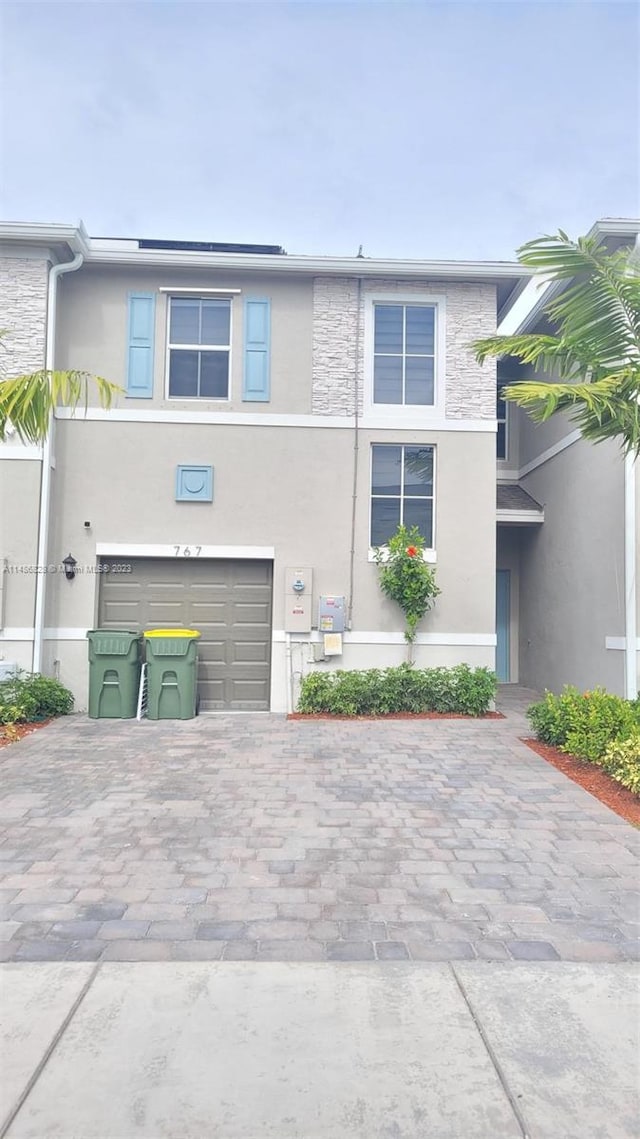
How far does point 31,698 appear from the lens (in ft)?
24.7

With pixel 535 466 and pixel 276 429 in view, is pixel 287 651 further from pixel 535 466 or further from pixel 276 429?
pixel 535 466

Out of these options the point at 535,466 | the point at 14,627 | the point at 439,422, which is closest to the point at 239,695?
the point at 14,627

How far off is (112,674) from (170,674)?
759mm

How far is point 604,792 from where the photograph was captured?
527 centimetres

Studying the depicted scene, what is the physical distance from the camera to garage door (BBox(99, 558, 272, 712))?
28.4 feet

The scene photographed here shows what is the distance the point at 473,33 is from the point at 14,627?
29.7 ft

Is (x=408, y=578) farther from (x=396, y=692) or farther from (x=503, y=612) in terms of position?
(x=503, y=612)

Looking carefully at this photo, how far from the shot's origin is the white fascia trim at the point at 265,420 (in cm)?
855

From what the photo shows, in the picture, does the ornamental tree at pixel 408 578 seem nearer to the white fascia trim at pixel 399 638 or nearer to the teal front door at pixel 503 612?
the white fascia trim at pixel 399 638

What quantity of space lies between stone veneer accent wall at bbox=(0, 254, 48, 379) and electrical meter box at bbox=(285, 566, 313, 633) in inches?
174

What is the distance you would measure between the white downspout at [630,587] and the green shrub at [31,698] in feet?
24.0

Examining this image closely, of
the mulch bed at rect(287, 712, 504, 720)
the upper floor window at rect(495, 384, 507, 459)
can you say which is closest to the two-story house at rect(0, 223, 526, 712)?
the mulch bed at rect(287, 712, 504, 720)

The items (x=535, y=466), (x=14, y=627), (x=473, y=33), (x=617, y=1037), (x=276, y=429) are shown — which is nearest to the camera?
(x=617, y=1037)

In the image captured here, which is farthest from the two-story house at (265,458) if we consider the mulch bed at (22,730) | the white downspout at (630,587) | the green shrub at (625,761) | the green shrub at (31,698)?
the green shrub at (625,761)
